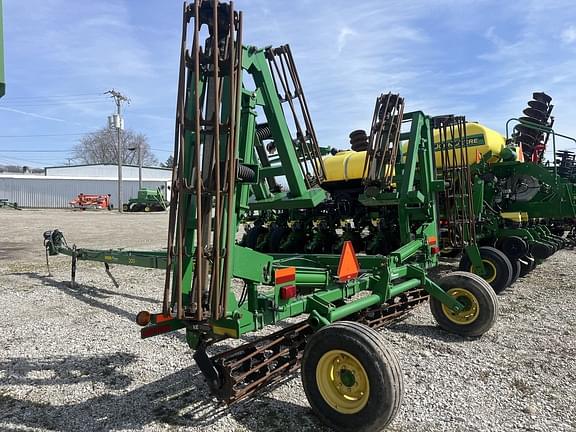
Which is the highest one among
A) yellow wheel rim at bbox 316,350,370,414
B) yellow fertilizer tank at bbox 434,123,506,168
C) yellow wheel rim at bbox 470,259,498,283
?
yellow fertilizer tank at bbox 434,123,506,168

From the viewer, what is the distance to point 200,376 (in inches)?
151

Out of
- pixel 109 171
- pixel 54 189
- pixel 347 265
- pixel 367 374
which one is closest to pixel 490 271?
pixel 347 265

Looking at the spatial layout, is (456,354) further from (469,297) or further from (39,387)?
(39,387)

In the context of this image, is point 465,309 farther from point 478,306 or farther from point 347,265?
point 347,265

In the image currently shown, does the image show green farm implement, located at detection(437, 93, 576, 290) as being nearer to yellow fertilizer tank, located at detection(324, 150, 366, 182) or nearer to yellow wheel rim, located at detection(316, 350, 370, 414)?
yellow fertilizer tank, located at detection(324, 150, 366, 182)

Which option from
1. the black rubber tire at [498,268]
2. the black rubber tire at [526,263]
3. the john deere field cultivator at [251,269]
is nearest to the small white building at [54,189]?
the black rubber tire at [526,263]

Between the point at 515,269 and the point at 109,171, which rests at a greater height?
the point at 109,171

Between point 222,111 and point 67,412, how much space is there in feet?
7.48

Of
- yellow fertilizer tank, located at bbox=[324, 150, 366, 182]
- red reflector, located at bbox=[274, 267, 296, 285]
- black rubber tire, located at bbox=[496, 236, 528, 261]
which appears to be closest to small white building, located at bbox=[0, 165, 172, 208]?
yellow fertilizer tank, located at bbox=[324, 150, 366, 182]

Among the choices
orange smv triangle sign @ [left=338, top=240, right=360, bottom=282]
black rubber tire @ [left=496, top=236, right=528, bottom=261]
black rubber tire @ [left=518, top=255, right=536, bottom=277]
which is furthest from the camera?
black rubber tire @ [left=518, top=255, right=536, bottom=277]

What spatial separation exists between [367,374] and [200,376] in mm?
1542

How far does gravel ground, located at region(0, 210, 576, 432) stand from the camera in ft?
10.3

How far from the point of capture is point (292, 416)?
3.19m

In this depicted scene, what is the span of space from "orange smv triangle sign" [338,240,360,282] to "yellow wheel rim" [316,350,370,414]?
0.93 meters
